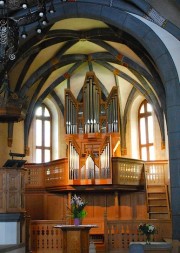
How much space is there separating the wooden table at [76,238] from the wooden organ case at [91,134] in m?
4.74

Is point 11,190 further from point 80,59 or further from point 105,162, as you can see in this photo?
point 80,59

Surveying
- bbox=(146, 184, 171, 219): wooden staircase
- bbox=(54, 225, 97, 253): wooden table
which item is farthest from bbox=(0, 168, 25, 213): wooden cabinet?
bbox=(146, 184, 171, 219): wooden staircase

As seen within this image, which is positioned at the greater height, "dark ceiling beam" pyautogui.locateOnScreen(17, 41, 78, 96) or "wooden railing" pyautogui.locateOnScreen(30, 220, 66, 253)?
"dark ceiling beam" pyautogui.locateOnScreen(17, 41, 78, 96)

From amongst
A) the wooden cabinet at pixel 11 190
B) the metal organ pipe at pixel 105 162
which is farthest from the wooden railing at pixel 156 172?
the wooden cabinet at pixel 11 190

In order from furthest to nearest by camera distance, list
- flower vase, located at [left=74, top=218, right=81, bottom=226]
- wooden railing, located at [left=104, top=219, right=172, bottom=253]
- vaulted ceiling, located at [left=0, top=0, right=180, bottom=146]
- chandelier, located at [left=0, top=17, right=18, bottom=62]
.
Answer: wooden railing, located at [left=104, top=219, right=172, bottom=253] < vaulted ceiling, located at [left=0, top=0, right=180, bottom=146] < flower vase, located at [left=74, top=218, right=81, bottom=226] < chandelier, located at [left=0, top=17, right=18, bottom=62]

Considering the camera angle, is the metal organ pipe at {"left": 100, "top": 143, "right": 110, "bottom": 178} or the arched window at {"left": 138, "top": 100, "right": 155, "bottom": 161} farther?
the arched window at {"left": 138, "top": 100, "right": 155, "bottom": 161}

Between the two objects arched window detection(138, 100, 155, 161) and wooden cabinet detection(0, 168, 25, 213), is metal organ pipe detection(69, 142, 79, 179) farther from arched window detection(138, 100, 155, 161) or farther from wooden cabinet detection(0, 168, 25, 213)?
wooden cabinet detection(0, 168, 25, 213)

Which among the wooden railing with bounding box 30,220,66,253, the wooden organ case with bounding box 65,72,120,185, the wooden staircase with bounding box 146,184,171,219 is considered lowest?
the wooden railing with bounding box 30,220,66,253

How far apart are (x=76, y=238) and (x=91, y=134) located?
6080mm

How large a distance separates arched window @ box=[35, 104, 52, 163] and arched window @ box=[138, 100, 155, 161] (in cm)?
400

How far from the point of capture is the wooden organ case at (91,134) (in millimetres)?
17422

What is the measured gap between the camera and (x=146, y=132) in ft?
66.6

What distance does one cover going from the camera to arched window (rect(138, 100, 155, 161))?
20000 millimetres

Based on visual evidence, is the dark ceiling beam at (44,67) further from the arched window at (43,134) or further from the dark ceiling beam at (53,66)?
the arched window at (43,134)
